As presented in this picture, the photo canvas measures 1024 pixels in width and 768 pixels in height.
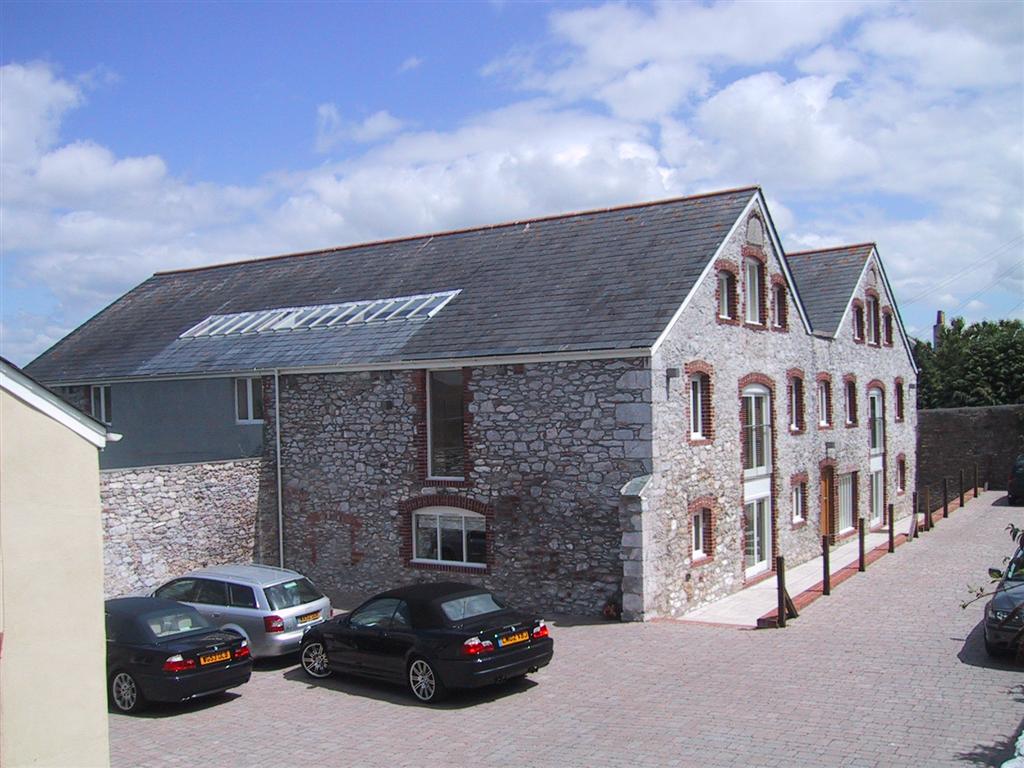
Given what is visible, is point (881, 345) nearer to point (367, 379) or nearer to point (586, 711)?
point (367, 379)

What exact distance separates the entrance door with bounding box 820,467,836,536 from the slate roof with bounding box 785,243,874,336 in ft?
12.9

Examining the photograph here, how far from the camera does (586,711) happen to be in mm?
12094

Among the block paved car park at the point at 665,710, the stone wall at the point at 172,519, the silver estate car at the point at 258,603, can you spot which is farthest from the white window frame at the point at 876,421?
the silver estate car at the point at 258,603

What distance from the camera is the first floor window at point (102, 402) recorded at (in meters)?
24.9

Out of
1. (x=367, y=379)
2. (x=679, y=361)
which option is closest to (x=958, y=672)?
(x=679, y=361)

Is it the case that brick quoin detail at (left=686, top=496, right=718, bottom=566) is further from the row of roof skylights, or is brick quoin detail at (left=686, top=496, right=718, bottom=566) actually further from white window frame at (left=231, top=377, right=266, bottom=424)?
white window frame at (left=231, top=377, right=266, bottom=424)

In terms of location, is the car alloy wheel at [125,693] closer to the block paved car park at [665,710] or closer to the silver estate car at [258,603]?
the block paved car park at [665,710]

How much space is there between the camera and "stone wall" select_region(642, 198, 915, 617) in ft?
56.5

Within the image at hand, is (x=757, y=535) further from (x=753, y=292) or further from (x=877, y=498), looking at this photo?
(x=877, y=498)

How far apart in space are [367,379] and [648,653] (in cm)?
868

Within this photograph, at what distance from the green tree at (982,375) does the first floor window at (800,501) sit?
2016 cm

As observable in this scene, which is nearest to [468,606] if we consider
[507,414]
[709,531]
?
[507,414]

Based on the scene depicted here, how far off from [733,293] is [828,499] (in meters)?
9.00

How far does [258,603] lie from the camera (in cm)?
1480
